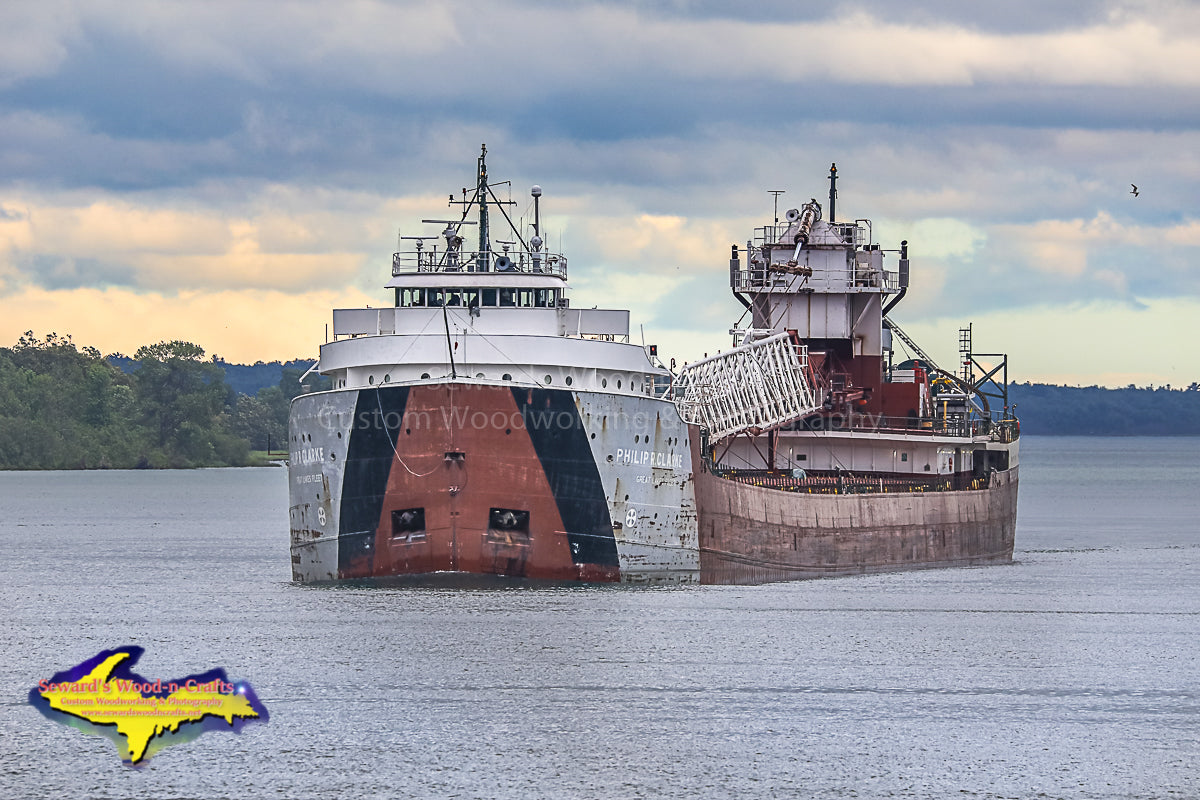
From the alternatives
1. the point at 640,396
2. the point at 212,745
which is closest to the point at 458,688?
the point at 212,745

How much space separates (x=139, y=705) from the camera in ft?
91.2

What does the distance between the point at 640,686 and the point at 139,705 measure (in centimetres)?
1083

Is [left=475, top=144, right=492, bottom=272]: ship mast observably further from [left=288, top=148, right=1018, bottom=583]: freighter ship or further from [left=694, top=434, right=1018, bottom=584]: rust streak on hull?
[left=694, top=434, right=1018, bottom=584]: rust streak on hull

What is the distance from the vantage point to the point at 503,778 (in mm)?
28406

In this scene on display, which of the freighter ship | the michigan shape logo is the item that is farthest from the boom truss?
the michigan shape logo

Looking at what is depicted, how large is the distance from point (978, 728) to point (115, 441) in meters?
177

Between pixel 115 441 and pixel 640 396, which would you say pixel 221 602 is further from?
pixel 115 441

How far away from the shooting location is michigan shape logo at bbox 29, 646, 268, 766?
28.0 m

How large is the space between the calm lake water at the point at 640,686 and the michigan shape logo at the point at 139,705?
0.38 m

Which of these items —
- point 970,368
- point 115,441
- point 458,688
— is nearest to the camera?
point 458,688

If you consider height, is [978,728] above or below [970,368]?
below

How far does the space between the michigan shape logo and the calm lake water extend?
38 centimetres

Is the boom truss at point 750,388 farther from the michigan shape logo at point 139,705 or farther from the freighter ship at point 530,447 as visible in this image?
the michigan shape logo at point 139,705

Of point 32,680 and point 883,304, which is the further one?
point 883,304
